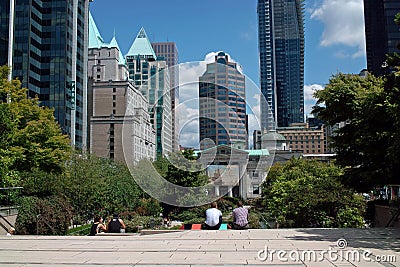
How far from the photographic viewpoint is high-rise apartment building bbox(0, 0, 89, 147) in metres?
70.1

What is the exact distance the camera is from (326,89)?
18875 mm

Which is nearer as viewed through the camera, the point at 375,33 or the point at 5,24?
the point at 5,24

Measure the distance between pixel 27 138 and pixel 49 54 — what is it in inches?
2113

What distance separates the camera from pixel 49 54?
74938 millimetres

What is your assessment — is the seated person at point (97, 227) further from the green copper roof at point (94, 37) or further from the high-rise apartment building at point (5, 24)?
the green copper roof at point (94, 37)

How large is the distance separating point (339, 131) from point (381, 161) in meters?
2.68

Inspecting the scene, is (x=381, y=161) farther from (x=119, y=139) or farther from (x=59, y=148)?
(x=119, y=139)

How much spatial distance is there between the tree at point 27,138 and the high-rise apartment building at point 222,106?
385 inches

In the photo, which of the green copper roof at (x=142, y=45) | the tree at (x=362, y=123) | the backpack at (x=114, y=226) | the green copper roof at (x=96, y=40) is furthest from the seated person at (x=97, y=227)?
the green copper roof at (x=96, y=40)

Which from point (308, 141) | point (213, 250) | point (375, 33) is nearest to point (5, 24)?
point (213, 250)

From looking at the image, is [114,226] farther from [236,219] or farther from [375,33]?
[375,33]

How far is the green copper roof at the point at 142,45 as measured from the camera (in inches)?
4574

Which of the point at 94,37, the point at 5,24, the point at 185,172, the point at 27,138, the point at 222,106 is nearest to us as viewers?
the point at 222,106

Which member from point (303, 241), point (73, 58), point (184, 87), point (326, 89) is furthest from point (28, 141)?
point (73, 58)
